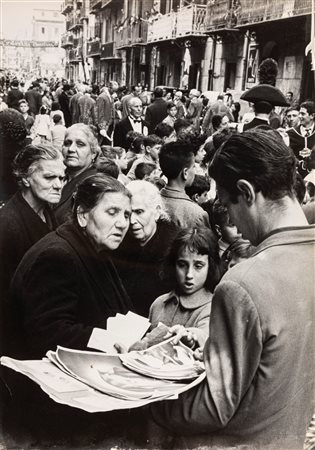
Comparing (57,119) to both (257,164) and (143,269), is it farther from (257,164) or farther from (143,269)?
A: (257,164)

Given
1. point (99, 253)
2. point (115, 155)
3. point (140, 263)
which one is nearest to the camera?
point (99, 253)

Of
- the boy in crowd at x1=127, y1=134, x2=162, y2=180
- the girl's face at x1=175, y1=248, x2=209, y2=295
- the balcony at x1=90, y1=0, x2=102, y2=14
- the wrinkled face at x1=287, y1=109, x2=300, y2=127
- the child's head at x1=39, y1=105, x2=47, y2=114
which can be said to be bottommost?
the girl's face at x1=175, y1=248, x2=209, y2=295

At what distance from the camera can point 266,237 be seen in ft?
3.59

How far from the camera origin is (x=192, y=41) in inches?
73.2

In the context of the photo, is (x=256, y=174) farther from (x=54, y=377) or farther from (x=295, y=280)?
(x=54, y=377)

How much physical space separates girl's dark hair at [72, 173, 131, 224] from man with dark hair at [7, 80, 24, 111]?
0.55 m

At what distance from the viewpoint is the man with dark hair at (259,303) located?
1.02 metres

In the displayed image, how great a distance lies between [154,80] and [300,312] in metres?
1.21

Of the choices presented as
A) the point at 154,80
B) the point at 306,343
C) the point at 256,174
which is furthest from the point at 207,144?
the point at 306,343

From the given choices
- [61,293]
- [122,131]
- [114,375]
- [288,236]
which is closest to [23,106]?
[61,293]

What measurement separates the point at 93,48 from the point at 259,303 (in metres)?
1.25

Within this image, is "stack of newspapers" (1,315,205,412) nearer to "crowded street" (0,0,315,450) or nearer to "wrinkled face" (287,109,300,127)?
"crowded street" (0,0,315,450)

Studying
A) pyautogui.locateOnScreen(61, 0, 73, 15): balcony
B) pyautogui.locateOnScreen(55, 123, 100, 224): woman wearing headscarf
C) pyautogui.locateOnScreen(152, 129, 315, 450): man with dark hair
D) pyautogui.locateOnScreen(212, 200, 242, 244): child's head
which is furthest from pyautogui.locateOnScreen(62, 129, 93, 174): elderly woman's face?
pyautogui.locateOnScreen(152, 129, 315, 450): man with dark hair

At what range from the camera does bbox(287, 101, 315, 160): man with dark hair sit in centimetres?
166
